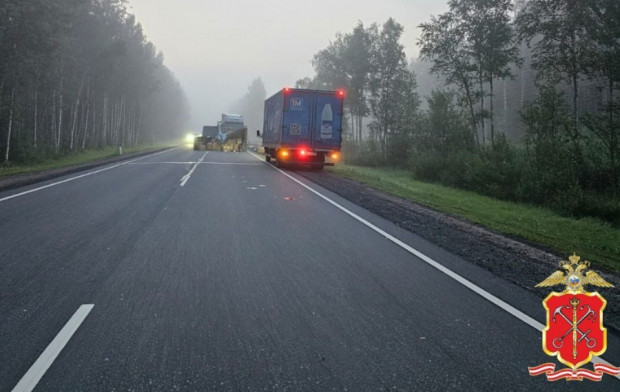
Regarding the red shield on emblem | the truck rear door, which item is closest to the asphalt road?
the red shield on emblem

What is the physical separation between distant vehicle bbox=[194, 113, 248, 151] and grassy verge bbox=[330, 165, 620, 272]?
32.3 metres

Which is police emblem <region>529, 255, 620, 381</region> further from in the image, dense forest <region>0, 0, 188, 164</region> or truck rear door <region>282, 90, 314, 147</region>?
dense forest <region>0, 0, 188, 164</region>

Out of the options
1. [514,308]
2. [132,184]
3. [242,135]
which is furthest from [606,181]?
[242,135]

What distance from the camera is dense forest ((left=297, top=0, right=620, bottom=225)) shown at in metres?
12.3

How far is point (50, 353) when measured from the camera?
3002mm

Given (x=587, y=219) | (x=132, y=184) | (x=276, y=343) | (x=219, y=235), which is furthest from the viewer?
(x=132, y=184)

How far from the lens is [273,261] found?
18.3 feet

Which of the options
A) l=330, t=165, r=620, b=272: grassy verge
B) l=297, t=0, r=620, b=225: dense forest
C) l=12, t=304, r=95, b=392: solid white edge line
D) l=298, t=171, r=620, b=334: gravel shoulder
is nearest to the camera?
l=12, t=304, r=95, b=392: solid white edge line

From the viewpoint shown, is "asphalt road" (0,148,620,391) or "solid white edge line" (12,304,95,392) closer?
"solid white edge line" (12,304,95,392)

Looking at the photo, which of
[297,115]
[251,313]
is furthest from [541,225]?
[297,115]

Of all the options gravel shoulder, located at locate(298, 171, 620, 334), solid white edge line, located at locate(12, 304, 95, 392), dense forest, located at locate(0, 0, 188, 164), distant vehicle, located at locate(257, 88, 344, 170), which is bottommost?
solid white edge line, located at locate(12, 304, 95, 392)

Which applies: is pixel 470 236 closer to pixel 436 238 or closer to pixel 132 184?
pixel 436 238

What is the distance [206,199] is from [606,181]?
38.8 ft

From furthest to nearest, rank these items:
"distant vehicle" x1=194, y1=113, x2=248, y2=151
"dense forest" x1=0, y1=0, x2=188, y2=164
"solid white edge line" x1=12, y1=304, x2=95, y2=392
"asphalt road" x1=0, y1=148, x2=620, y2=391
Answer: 1. "distant vehicle" x1=194, y1=113, x2=248, y2=151
2. "dense forest" x1=0, y1=0, x2=188, y2=164
3. "asphalt road" x1=0, y1=148, x2=620, y2=391
4. "solid white edge line" x1=12, y1=304, x2=95, y2=392
